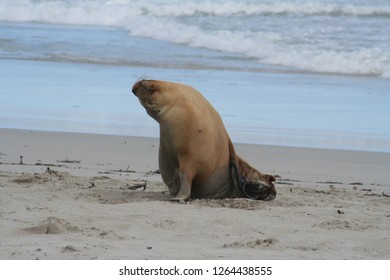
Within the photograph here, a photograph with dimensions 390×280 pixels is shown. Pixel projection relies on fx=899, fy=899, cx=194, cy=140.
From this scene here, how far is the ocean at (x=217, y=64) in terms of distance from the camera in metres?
11.2

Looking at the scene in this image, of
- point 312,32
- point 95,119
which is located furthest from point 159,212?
point 312,32

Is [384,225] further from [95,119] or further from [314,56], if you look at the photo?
[314,56]

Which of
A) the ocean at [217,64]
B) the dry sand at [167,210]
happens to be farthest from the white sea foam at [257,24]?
the dry sand at [167,210]

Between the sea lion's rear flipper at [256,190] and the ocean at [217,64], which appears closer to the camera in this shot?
the sea lion's rear flipper at [256,190]

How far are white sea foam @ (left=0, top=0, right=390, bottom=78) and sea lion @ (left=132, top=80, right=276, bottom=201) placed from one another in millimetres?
11196

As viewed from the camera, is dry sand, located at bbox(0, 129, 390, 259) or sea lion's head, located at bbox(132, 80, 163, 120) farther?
sea lion's head, located at bbox(132, 80, 163, 120)

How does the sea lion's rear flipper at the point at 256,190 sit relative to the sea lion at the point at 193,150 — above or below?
below

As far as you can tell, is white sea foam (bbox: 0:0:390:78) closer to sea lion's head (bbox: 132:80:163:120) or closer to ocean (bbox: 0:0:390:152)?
ocean (bbox: 0:0:390:152)

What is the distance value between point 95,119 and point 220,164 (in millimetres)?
4699

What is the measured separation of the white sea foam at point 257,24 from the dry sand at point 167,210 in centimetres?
958

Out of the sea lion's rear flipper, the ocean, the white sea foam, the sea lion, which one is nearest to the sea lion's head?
the sea lion

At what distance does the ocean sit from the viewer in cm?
1125

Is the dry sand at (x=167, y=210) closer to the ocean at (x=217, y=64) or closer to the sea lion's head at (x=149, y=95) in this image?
the sea lion's head at (x=149, y=95)

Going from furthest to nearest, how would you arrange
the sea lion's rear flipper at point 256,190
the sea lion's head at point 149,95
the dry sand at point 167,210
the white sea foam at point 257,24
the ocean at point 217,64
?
the white sea foam at point 257,24 → the ocean at point 217,64 → the sea lion's rear flipper at point 256,190 → the sea lion's head at point 149,95 → the dry sand at point 167,210
